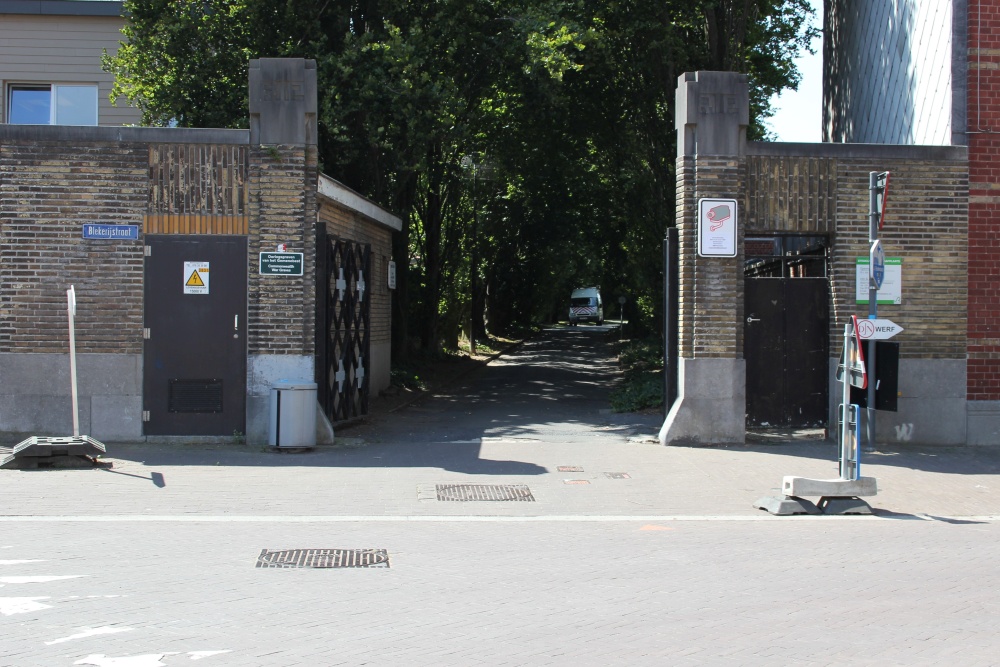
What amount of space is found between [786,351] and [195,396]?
27.5 ft

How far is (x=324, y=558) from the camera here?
7.88m

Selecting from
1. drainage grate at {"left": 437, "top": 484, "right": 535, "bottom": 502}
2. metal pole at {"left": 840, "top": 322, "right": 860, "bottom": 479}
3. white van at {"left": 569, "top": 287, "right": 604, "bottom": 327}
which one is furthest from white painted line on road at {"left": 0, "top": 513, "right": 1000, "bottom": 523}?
white van at {"left": 569, "top": 287, "right": 604, "bottom": 327}

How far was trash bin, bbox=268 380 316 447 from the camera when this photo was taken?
13.0 meters

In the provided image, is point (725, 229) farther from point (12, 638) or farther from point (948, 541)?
point (12, 638)

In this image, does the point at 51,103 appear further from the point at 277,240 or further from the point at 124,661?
the point at 124,661

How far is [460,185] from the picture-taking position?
31234 millimetres

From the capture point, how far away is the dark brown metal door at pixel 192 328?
13.5 metres

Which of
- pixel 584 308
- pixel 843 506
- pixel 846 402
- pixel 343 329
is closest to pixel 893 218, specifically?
pixel 846 402

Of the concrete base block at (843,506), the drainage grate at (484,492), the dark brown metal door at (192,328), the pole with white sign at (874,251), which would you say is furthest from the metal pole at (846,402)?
the dark brown metal door at (192,328)

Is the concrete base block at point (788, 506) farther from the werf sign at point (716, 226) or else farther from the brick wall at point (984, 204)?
the brick wall at point (984, 204)

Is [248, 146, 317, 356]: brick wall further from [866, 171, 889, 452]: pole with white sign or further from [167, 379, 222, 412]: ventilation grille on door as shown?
[866, 171, 889, 452]: pole with white sign

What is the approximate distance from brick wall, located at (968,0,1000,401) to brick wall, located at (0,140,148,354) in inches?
459

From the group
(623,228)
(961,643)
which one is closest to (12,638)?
(961,643)

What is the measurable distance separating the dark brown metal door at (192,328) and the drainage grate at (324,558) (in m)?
5.98
